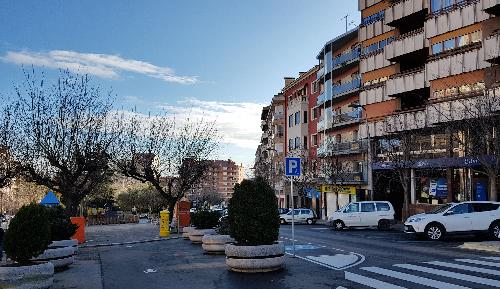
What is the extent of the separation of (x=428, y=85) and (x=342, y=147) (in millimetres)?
14971

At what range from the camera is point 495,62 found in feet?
99.6

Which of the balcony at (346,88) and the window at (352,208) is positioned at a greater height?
the balcony at (346,88)

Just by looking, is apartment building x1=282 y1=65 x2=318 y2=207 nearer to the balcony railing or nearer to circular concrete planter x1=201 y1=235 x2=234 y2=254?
the balcony railing

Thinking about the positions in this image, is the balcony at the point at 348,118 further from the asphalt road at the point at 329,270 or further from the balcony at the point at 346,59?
the asphalt road at the point at 329,270

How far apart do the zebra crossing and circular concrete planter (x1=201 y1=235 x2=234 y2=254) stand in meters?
5.51

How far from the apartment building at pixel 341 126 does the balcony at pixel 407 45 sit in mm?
6245

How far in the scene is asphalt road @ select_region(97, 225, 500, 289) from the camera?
34.6ft

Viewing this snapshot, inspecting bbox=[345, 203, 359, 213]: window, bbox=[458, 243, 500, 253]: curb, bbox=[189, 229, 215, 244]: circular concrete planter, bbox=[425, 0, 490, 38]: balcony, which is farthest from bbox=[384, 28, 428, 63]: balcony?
bbox=[189, 229, 215, 244]: circular concrete planter

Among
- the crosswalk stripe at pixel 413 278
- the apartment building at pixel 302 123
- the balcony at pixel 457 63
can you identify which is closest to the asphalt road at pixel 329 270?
the crosswalk stripe at pixel 413 278

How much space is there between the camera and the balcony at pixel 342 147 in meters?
45.8

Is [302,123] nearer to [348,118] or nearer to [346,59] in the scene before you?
[348,118]

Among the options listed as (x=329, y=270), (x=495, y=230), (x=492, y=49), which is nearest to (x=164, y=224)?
(x=495, y=230)

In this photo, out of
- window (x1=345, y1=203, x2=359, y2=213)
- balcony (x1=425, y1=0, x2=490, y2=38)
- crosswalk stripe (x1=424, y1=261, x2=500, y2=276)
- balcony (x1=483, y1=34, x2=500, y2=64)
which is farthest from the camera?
window (x1=345, y1=203, x2=359, y2=213)

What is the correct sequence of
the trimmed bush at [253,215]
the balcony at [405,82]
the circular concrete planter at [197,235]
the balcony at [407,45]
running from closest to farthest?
1. the trimmed bush at [253,215]
2. the circular concrete planter at [197,235]
3. the balcony at [405,82]
4. the balcony at [407,45]
